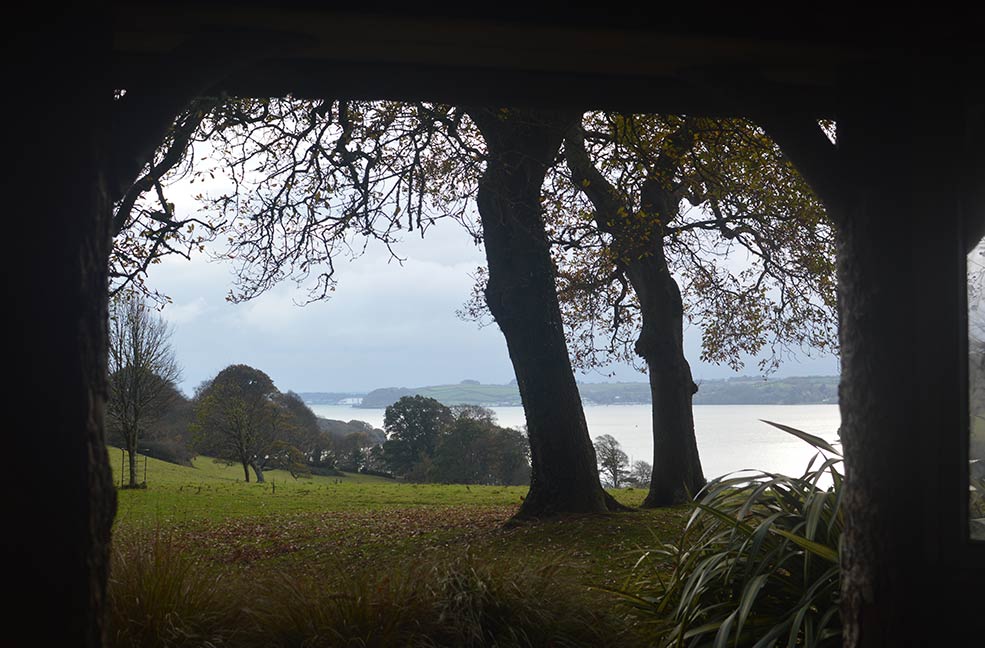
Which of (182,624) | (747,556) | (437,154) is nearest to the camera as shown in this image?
(182,624)

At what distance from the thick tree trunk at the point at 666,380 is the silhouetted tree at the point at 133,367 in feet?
36.8

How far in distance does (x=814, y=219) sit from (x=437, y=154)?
4530 mm

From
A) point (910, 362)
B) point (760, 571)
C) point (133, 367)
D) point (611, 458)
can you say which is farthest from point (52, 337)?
point (611, 458)

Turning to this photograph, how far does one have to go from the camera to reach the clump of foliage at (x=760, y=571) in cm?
364

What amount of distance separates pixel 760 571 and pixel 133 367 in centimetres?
1680

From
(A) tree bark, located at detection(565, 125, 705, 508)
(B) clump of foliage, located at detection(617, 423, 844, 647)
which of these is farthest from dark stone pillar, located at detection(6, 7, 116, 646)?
(A) tree bark, located at detection(565, 125, 705, 508)

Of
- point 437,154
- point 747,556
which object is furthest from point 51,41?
point 437,154

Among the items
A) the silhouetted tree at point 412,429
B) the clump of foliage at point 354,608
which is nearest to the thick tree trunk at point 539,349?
the clump of foliage at point 354,608

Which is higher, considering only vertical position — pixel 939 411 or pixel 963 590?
pixel 939 411

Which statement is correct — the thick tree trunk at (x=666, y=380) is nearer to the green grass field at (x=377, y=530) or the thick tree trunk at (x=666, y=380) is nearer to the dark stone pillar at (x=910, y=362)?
the green grass field at (x=377, y=530)

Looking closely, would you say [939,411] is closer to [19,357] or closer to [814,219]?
[19,357]

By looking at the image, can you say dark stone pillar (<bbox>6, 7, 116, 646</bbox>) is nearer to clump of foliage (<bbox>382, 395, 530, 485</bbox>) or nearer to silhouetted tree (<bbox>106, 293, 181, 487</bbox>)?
silhouetted tree (<bbox>106, 293, 181, 487</bbox>)

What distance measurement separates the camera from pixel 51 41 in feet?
6.98

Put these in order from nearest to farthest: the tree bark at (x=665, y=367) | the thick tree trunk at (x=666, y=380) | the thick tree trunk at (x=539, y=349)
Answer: the thick tree trunk at (x=539, y=349) → the tree bark at (x=665, y=367) → the thick tree trunk at (x=666, y=380)
